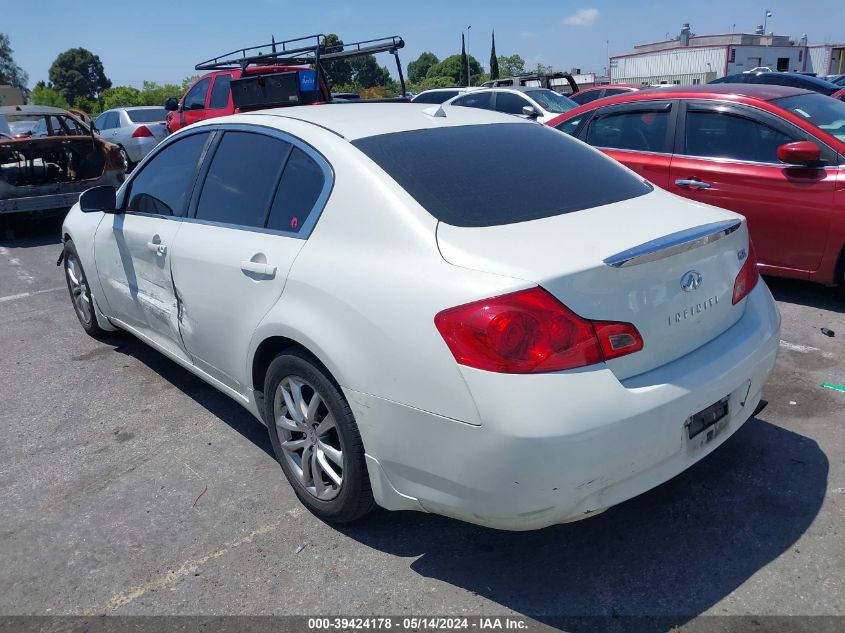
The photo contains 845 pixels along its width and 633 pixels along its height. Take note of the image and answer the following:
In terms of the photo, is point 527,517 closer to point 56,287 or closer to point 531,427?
point 531,427

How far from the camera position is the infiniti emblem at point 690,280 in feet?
8.36

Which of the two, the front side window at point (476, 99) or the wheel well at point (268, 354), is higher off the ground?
the front side window at point (476, 99)

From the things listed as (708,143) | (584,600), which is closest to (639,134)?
(708,143)

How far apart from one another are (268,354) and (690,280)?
5.72 feet

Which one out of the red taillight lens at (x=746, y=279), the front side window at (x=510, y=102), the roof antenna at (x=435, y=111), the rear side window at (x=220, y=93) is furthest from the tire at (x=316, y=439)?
the front side window at (x=510, y=102)

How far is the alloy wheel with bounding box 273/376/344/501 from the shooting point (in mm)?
2859

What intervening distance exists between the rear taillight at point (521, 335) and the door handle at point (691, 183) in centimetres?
374

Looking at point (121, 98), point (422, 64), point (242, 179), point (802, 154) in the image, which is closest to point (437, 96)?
point (802, 154)

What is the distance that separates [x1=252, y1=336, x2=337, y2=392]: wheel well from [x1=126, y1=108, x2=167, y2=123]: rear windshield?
1478 centimetres

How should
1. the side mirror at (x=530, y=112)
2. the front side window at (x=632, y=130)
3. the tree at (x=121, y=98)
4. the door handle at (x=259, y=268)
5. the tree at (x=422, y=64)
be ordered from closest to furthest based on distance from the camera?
the door handle at (x=259, y=268) → the front side window at (x=632, y=130) → the side mirror at (x=530, y=112) → the tree at (x=121, y=98) → the tree at (x=422, y=64)

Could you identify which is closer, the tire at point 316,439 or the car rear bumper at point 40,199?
the tire at point 316,439

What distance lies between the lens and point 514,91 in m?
13.6

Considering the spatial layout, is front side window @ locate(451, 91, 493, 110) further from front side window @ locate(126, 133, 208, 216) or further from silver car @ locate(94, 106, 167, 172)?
front side window @ locate(126, 133, 208, 216)

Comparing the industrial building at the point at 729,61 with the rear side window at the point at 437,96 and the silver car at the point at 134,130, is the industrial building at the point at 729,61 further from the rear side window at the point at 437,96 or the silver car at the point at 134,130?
the silver car at the point at 134,130
